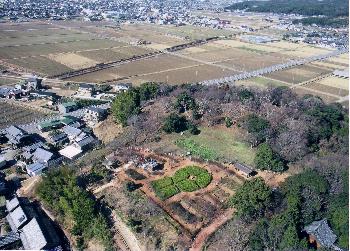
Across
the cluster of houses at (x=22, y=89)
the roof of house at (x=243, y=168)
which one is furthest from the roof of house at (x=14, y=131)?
the roof of house at (x=243, y=168)

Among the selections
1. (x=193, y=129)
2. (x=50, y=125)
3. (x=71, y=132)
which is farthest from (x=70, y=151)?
(x=193, y=129)

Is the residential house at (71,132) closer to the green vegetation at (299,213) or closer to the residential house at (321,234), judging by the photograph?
the green vegetation at (299,213)

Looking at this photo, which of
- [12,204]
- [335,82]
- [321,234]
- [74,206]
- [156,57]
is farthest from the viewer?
[156,57]

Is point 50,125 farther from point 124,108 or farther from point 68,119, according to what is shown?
point 124,108

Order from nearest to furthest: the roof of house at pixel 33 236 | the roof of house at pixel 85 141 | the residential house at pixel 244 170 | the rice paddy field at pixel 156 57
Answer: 1. the roof of house at pixel 33 236
2. the residential house at pixel 244 170
3. the roof of house at pixel 85 141
4. the rice paddy field at pixel 156 57

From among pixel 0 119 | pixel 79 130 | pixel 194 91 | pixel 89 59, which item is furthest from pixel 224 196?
pixel 89 59
